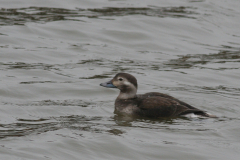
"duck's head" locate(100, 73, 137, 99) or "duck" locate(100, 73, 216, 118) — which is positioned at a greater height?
"duck's head" locate(100, 73, 137, 99)

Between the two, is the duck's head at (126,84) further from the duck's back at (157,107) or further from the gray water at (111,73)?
the gray water at (111,73)

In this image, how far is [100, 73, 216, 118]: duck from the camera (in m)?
9.80

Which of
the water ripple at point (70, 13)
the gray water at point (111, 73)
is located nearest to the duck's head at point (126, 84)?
the gray water at point (111, 73)

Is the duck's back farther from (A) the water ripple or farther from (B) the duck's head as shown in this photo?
(A) the water ripple

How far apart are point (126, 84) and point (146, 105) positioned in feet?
2.23

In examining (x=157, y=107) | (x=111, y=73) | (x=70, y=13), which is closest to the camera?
(x=157, y=107)

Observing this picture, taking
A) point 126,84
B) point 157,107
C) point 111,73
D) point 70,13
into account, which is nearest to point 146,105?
point 157,107

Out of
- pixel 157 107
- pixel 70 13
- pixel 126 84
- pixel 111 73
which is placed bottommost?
pixel 157 107

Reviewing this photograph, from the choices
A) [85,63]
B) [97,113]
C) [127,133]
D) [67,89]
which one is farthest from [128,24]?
[127,133]

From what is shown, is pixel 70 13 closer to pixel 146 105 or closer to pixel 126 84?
pixel 126 84

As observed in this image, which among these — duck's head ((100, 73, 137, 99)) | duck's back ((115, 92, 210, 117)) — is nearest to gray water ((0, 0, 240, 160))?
duck's back ((115, 92, 210, 117))

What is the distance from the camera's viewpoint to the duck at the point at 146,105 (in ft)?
32.1

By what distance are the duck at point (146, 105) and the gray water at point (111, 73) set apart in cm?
22

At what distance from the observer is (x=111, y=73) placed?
12.8 meters
